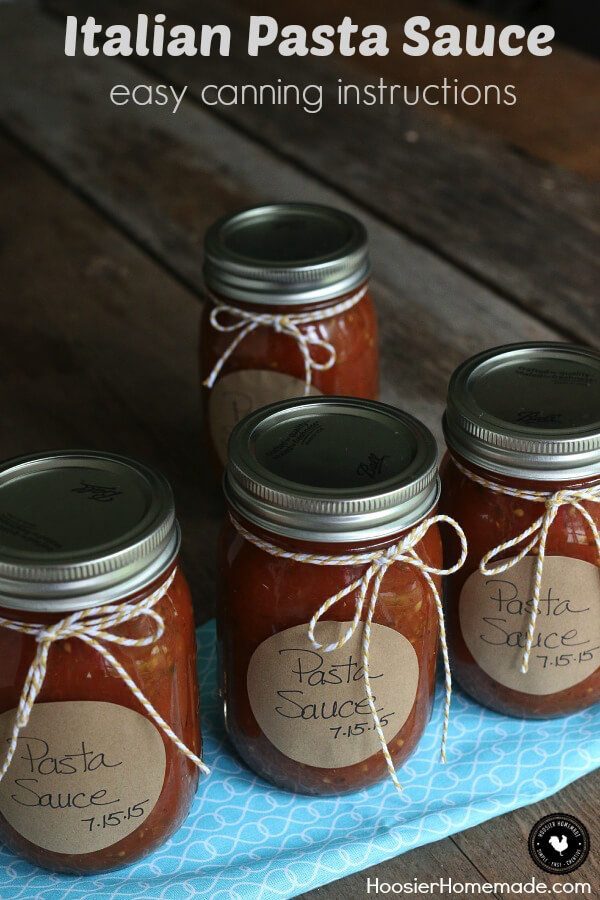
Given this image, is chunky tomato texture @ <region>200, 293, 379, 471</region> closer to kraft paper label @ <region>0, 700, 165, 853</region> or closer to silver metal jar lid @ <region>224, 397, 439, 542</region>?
silver metal jar lid @ <region>224, 397, 439, 542</region>

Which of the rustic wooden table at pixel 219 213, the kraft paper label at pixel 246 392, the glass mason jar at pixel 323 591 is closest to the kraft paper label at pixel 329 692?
the glass mason jar at pixel 323 591

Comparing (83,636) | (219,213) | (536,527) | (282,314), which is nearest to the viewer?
(83,636)

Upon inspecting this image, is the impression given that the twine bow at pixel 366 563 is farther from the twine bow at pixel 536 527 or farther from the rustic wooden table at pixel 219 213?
the rustic wooden table at pixel 219 213

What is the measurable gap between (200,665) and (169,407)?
1.19 feet

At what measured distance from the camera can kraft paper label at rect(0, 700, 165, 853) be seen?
613 mm

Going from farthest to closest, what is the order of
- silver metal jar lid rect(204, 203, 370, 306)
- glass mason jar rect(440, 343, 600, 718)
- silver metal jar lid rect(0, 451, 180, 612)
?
1. silver metal jar lid rect(204, 203, 370, 306)
2. glass mason jar rect(440, 343, 600, 718)
3. silver metal jar lid rect(0, 451, 180, 612)

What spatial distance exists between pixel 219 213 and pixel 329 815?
2.98 feet

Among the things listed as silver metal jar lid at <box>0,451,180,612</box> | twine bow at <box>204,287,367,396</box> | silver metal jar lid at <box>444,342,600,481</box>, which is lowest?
twine bow at <box>204,287,367,396</box>

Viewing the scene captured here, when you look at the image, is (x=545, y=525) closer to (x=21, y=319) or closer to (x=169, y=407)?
(x=169, y=407)

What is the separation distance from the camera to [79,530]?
0.61m

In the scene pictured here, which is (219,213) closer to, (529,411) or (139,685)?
(529,411)

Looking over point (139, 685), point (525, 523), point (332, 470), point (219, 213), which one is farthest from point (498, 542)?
point (219, 213)

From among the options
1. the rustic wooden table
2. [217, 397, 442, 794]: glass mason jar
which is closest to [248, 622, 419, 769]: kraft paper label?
[217, 397, 442, 794]: glass mason jar

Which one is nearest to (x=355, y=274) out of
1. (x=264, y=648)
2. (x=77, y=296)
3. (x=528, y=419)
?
(x=528, y=419)
